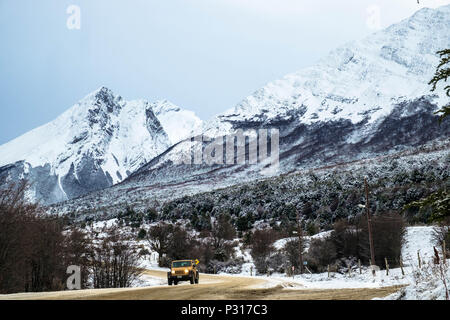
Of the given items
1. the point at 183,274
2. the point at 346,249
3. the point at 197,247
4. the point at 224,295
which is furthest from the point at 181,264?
the point at 197,247

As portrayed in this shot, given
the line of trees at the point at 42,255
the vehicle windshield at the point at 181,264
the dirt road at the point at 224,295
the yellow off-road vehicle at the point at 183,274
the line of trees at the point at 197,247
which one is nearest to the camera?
the dirt road at the point at 224,295

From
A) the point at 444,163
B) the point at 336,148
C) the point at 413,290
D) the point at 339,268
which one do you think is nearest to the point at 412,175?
the point at 444,163

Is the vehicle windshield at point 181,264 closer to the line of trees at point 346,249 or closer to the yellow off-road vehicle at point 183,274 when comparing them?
the yellow off-road vehicle at point 183,274

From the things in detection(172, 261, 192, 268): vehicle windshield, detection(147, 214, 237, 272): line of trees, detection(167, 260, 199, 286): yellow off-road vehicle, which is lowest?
detection(167, 260, 199, 286): yellow off-road vehicle

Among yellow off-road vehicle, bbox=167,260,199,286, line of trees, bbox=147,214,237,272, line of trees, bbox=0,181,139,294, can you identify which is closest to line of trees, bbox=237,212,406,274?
line of trees, bbox=147,214,237,272

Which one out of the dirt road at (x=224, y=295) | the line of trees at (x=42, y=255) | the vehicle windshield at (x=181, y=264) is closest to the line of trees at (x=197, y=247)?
the line of trees at (x=42, y=255)

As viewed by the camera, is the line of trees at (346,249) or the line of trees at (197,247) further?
the line of trees at (197,247)

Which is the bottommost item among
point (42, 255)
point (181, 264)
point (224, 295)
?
point (224, 295)

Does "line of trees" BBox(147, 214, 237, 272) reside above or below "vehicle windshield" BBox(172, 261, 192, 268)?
above

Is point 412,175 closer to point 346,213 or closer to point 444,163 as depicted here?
point 444,163

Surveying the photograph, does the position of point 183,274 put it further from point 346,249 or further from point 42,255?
point 346,249

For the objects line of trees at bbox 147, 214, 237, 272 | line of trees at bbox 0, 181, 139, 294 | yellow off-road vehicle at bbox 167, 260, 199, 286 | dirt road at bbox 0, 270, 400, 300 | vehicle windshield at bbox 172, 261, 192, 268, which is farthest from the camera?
line of trees at bbox 147, 214, 237, 272

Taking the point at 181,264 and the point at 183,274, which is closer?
the point at 183,274

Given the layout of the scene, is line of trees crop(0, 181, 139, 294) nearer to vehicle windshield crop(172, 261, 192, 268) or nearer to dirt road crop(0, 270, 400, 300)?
vehicle windshield crop(172, 261, 192, 268)
